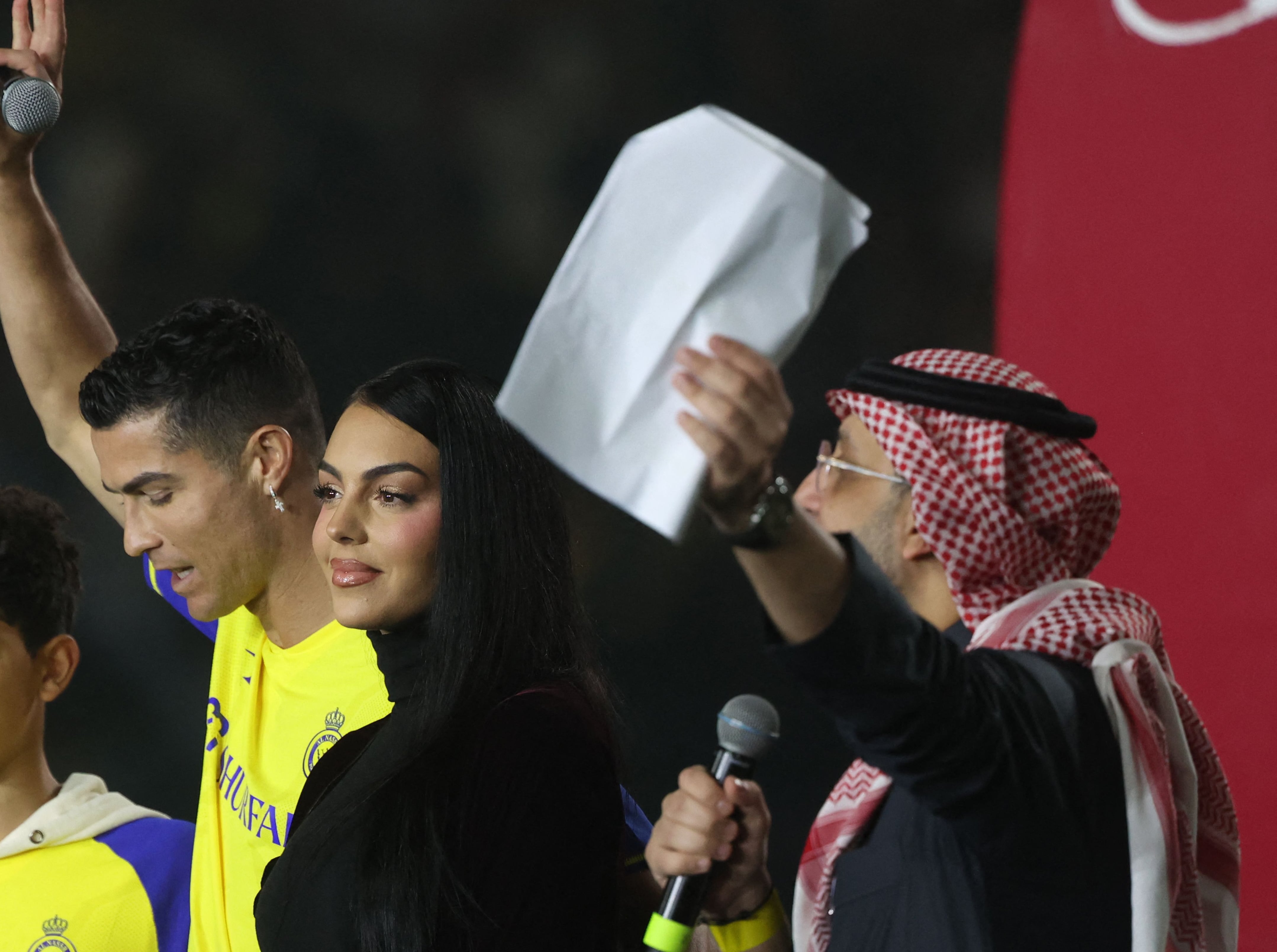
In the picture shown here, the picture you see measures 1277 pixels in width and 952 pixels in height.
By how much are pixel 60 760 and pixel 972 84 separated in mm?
2178

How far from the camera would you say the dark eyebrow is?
5.71 ft

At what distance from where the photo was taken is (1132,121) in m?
2.19

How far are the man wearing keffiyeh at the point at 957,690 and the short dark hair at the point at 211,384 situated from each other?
2.58ft

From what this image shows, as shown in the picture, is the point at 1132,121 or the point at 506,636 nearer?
the point at 506,636

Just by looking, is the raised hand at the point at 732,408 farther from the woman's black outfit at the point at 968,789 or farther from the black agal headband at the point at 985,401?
the black agal headband at the point at 985,401

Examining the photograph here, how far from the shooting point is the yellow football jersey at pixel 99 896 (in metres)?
1.71

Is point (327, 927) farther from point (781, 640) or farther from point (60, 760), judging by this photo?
point (60, 760)

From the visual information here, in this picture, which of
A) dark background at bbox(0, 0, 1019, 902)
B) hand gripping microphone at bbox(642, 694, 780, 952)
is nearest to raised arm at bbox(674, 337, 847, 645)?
hand gripping microphone at bbox(642, 694, 780, 952)

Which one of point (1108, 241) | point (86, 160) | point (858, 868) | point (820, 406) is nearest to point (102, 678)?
point (86, 160)

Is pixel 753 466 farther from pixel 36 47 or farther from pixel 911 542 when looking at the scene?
pixel 36 47

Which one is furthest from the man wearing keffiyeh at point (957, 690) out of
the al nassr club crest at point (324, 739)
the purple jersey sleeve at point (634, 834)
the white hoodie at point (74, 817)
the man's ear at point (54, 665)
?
the man's ear at point (54, 665)

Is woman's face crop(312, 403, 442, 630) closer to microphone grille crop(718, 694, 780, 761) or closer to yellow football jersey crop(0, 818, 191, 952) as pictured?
microphone grille crop(718, 694, 780, 761)

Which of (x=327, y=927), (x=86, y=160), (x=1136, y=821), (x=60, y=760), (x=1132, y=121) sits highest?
(x=1132, y=121)

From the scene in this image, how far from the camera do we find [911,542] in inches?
53.0
